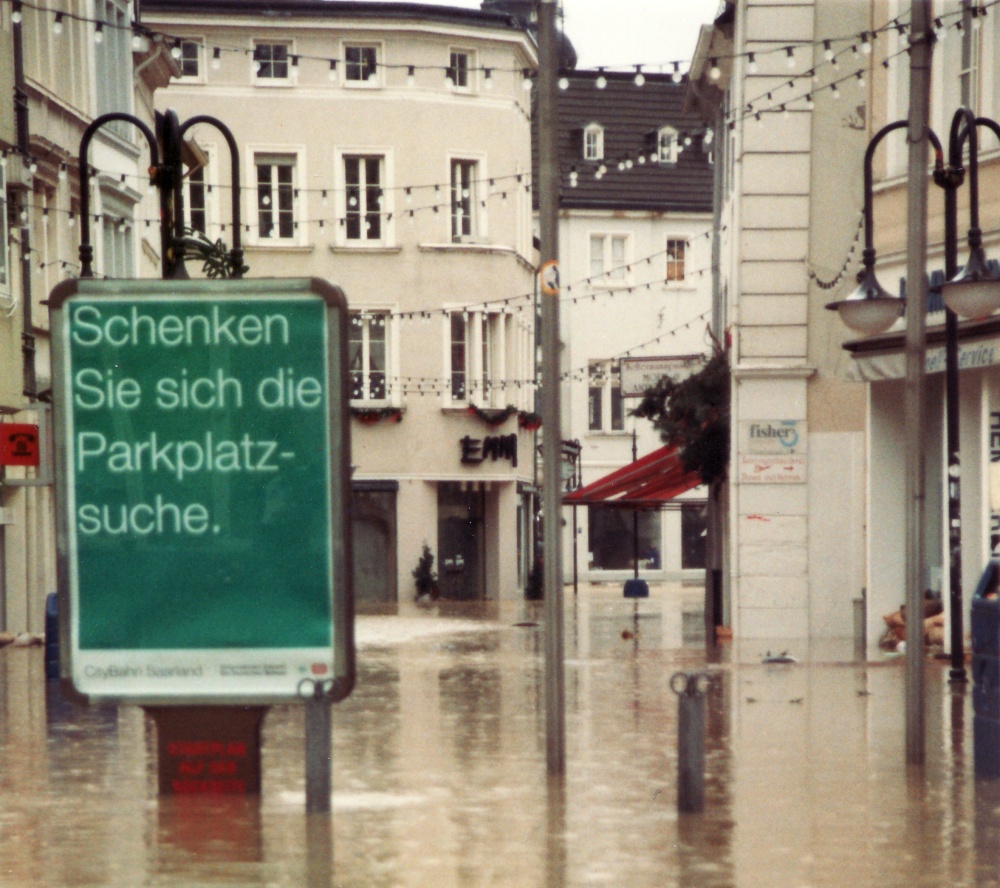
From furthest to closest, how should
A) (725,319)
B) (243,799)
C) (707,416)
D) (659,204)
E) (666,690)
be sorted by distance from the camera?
(659,204), (725,319), (707,416), (666,690), (243,799)

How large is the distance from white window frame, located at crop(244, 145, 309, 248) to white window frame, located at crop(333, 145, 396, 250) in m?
0.85

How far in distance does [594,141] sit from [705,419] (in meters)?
36.2

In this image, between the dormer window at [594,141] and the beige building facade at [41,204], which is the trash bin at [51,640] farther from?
the dormer window at [594,141]

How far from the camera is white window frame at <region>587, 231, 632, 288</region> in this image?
63531 millimetres

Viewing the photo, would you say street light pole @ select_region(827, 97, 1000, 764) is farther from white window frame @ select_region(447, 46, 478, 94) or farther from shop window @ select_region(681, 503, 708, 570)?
shop window @ select_region(681, 503, 708, 570)

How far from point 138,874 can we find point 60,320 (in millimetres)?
2980

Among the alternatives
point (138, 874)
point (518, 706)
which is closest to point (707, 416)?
point (518, 706)

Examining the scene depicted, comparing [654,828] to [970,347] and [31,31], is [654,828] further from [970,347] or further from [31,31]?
[31,31]

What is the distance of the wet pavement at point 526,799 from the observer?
896 cm

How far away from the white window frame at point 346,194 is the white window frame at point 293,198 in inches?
33.6

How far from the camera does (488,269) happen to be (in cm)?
5325

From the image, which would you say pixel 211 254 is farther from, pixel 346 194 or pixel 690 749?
pixel 346 194

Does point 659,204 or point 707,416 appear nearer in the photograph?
point 707,416

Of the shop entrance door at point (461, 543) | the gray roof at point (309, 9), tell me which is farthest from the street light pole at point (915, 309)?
the shop entrance door at point (461, 543)
